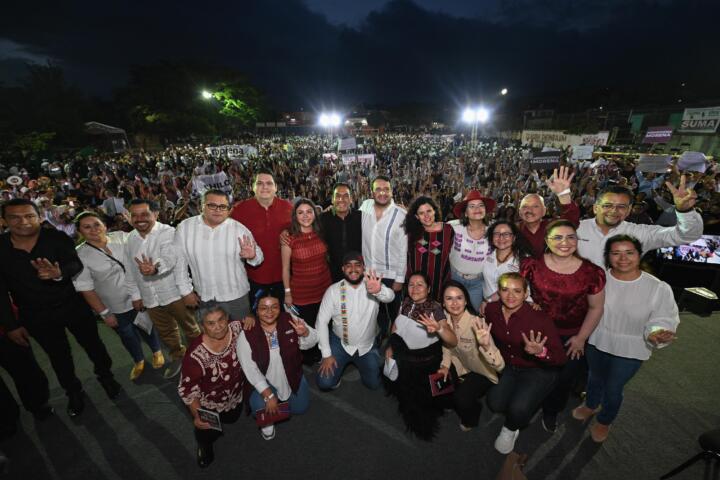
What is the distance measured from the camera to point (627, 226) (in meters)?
2.83

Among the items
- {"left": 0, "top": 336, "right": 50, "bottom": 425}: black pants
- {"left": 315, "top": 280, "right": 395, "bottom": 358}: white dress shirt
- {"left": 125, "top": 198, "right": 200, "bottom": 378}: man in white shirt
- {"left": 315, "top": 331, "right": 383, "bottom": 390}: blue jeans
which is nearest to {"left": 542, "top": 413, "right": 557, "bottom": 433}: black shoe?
{"left": 315, "top": 331, "right": 383, "bottom": 390}: blue jeans

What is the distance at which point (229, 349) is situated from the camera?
2809 mm

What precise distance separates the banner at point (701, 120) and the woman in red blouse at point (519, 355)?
2394cm

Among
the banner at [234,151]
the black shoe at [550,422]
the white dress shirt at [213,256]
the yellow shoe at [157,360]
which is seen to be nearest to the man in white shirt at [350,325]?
the white dress shirt at [213,256]

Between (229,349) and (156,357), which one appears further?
(156,357)

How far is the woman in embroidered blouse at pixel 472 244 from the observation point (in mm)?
3248

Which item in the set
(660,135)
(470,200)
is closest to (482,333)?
(470,200)

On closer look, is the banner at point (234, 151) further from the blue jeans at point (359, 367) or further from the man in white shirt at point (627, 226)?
the man in white shirt at point (627, 226)

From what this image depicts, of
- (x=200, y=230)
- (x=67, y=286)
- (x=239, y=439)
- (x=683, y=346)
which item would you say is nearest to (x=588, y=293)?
(x=683, y=346)

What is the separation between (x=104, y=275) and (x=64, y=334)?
0.65m

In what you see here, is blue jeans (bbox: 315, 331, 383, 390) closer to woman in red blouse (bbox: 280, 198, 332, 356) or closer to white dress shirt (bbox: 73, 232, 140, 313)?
woman in red blouse (bbox: 280, 198, 332, 356)

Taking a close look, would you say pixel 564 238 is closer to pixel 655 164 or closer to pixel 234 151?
pixel 655 164

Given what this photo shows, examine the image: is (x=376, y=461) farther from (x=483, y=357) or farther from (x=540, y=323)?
(x=540, y=323)

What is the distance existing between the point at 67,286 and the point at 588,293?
180 inches
